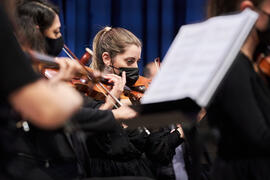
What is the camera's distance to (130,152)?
1872 millimetres

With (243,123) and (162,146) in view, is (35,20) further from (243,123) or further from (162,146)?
(162,146)

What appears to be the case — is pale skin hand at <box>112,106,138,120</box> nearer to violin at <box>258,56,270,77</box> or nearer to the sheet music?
the sheet music

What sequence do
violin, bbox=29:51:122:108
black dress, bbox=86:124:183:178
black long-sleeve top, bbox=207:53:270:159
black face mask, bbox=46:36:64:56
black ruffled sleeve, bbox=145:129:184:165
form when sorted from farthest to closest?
black ruffled sleeve, bbox=145:129:184:165 < black dress, bbox=86:124:183:178 < violin, bbox=29:51:122:108 < black face mask, bbox=46:36:64:56 < black long-sleeve top, bbox=207:53:270:159

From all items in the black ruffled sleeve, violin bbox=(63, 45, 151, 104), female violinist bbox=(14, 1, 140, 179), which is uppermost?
female violinist bbox=(14, 1, 140, 179)

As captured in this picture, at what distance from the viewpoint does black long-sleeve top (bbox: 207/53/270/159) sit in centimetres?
100

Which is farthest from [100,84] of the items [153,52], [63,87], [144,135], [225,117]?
[153,52]

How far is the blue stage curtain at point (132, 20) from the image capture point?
322cm

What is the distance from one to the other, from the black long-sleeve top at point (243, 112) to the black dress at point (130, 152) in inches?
27.0

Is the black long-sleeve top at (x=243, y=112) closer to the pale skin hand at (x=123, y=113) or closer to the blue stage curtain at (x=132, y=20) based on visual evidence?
the pale skin hand at (x=123, y=113)

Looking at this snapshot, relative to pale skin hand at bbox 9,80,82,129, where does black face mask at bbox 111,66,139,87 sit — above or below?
below

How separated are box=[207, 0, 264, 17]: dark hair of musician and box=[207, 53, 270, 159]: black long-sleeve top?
141 millimetres

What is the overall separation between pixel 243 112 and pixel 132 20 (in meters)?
2.34

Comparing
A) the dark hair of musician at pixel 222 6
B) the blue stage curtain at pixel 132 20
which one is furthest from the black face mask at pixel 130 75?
the blue stage curtain at pixel 132 20

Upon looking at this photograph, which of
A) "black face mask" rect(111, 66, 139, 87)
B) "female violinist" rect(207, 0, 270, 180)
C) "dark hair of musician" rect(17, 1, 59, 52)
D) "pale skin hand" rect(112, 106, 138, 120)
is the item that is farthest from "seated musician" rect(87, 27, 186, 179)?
"female violinist" rect(207, 0, 270, 180)
